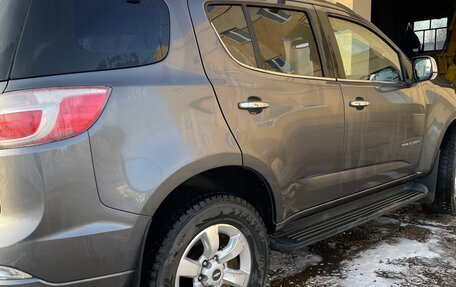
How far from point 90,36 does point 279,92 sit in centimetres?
110

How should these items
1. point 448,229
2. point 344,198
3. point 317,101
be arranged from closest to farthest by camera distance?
point 317,101 < point 344,198 < point 448,229

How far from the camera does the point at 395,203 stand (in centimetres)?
375

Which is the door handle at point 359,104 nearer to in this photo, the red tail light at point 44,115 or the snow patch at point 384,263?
the snow patch at point 384,263

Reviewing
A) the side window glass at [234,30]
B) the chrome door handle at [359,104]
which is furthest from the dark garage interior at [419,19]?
the side window glass at [234,30]

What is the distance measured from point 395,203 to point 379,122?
737 mm

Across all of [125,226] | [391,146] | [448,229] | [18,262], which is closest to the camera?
[18,262]

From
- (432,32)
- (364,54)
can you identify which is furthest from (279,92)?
(432,32)

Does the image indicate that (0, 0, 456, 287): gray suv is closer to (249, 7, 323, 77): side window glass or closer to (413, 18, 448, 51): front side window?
(249, 7, 323, 77): side window glass

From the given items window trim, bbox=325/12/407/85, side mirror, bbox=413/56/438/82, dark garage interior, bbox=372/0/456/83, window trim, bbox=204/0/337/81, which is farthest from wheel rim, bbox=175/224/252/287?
dark garage interior, bbox=372/0/456/83

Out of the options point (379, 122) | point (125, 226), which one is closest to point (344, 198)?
point (379, 122)

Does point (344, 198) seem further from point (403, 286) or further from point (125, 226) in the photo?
point (125, 226)

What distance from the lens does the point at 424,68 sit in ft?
12.8

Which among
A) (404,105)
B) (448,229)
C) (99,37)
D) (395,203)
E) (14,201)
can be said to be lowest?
(448,229)

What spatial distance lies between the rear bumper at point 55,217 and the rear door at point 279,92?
30.4 inches
